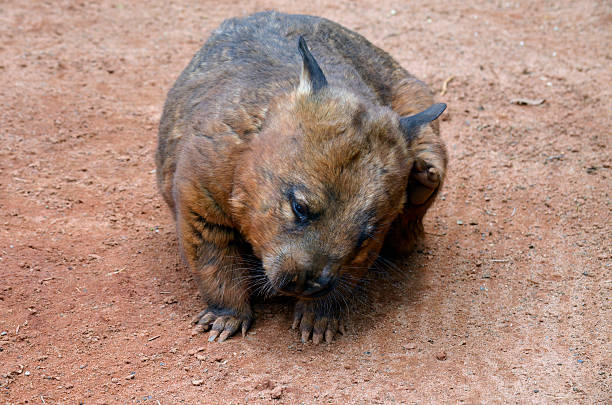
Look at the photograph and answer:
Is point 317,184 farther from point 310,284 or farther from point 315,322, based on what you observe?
point 315,322

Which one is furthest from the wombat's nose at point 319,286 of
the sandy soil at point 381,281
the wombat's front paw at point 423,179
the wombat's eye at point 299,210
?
the wombat's front paw at point 423,179

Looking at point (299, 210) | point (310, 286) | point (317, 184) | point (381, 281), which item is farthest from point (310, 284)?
point (381, 281)

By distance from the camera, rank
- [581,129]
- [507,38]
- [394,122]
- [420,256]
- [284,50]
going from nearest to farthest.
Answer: [394,122] → [284,50] → [420,256] → [581,129] → [507,38]

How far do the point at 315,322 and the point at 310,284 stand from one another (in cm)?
91

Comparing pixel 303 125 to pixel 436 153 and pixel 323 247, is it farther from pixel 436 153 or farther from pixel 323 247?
pixel 436 153

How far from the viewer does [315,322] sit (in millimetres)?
4738

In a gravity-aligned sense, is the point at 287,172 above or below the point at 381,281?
above

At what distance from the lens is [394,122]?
4367mm

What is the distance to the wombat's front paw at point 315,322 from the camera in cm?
467

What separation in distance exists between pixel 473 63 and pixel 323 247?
5.53 meters

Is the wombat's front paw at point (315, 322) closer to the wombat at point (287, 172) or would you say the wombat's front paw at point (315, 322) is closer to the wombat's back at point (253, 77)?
the wombat at point (287, 172)

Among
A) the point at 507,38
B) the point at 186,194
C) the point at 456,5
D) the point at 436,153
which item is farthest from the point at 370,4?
the point at 186,194

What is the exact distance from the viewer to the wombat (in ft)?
12.9

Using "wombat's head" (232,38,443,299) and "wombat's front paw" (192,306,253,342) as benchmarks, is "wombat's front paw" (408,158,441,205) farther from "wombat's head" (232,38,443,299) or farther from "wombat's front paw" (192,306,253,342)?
"wombat's front paw" (192,306,253,342)
